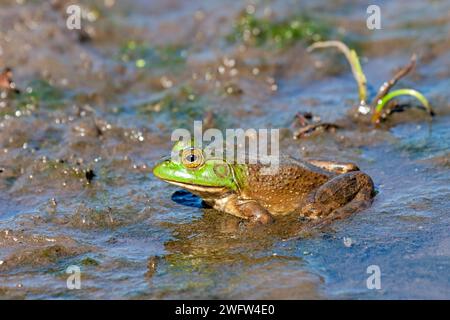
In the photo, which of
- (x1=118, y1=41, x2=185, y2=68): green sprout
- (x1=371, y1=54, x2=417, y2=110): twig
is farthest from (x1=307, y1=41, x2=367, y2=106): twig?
(x1=118, y1=41, x2=185, y2=68): green sprout

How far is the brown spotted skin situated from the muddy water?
0.21 meters

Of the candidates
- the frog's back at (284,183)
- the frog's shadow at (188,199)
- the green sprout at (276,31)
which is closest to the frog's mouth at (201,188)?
the frog's back at (284,183)

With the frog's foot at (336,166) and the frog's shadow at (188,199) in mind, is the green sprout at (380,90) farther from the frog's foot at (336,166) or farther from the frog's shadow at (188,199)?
the frog's shadow at (188,199)

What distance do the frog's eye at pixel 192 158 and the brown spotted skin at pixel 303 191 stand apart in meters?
0.54

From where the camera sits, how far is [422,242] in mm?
6430

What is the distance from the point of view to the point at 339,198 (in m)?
6.99

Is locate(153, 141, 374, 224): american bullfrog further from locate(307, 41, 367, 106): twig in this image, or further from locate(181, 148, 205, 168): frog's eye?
locate(307, 41, 367, 106): twig

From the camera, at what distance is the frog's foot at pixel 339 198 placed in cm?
691

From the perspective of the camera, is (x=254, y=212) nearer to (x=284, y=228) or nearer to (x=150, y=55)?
(x=284, y=228)

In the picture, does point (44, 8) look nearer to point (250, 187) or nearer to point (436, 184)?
point (250, 187)

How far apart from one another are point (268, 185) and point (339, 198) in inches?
29.6

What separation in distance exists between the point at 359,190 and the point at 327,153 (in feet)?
5.43

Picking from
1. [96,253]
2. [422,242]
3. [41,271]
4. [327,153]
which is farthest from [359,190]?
[41,271]
